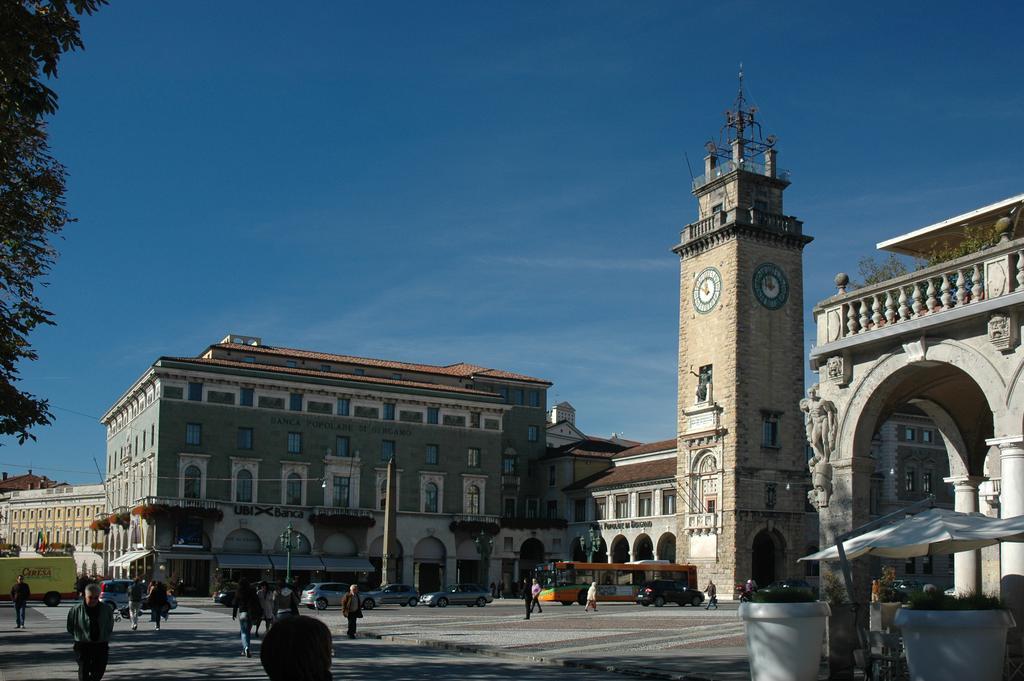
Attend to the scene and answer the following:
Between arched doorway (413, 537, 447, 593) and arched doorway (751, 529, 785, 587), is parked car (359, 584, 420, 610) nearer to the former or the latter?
arched doorway (413, 537, 447, 593)

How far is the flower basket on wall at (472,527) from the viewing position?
74.4 m

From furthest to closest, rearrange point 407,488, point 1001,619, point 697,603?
1. point 407,488
2. point 697,603
3. point 1001,619

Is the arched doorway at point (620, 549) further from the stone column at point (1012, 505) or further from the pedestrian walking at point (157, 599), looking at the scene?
the stone column at point (1012, 505)

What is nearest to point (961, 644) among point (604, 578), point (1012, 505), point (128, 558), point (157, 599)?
point (1012, 505)

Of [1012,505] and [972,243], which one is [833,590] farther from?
[972,243]

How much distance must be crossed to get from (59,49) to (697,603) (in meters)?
47.9

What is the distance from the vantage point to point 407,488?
73438mm

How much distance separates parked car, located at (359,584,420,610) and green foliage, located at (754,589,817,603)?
39.2 metres

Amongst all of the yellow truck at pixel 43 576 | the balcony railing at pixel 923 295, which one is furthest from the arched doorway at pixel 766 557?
the balcony railing at pixel 923 295

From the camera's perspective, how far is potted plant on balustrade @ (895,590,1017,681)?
12.2 metres

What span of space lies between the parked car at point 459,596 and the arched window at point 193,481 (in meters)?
18.6

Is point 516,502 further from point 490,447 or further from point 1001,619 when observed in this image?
point 1001,619

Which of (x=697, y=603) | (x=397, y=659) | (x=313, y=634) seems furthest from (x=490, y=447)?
(x=313, y=634)

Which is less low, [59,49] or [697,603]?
[59,49]
